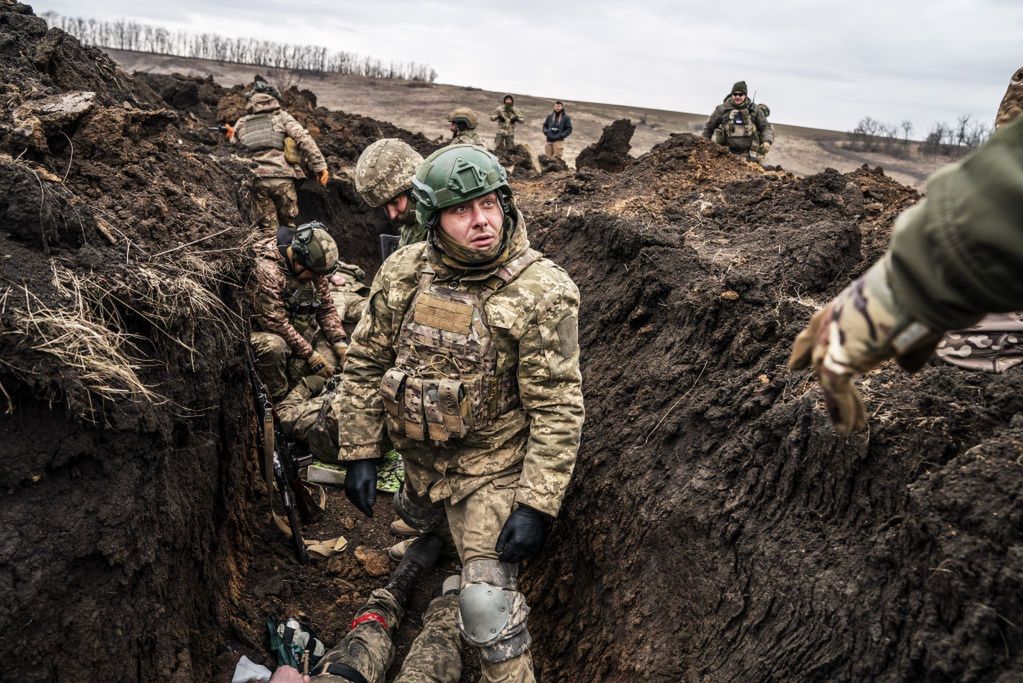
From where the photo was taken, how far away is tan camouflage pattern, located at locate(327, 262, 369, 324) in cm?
765

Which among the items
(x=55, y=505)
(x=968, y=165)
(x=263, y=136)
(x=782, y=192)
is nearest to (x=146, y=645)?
(x=55, y=505)

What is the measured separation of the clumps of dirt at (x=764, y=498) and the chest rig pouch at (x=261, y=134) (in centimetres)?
578

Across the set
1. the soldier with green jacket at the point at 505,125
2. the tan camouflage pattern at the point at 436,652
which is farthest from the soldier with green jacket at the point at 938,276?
the soldier with green jacket at the point at 505,125

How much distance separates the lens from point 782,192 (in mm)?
6145

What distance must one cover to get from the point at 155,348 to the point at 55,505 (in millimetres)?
757

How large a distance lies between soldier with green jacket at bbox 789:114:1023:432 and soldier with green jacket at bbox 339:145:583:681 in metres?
1.77

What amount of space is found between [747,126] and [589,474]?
11227 millimetres

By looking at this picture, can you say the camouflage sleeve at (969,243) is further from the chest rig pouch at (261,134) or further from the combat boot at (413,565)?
the chest rig pouch at (261,134)

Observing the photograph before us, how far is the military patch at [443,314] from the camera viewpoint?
3221 millimetres

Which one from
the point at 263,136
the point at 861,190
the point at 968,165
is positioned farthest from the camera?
the point at 263,136

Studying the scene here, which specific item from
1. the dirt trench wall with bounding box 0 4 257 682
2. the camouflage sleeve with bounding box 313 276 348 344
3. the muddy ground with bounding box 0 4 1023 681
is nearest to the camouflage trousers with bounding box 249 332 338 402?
the camouflage sleeve with bounding box 313 276 348 344

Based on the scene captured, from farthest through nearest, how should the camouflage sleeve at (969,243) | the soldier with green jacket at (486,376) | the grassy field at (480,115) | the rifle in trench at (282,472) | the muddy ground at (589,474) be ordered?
the grassy field at (480,115)
the rifle in trench at (282,472)
the soldier with green jacket at (486,376)
the muddy ground at (589,474)
the camouflage sleeve at (969,243)

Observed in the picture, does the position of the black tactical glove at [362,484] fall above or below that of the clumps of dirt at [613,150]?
below

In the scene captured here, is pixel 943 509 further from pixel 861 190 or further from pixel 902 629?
pixel 861 190
